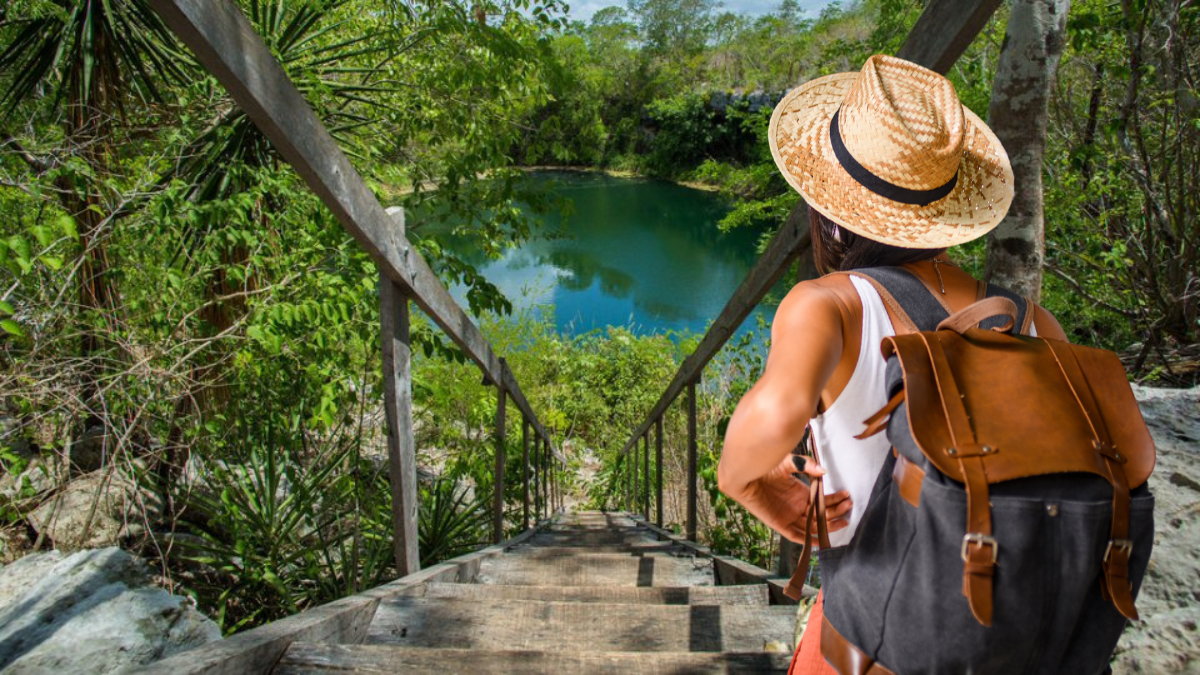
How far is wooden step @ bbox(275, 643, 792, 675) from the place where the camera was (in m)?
1.29

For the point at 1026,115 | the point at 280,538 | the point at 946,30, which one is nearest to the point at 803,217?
the point at 946,30

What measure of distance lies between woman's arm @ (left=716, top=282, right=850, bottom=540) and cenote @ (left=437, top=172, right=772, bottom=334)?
40.3 ft

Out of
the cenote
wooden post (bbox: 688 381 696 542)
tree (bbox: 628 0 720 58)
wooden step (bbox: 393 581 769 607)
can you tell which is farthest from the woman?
tree (bbox: 628 0 720 58)

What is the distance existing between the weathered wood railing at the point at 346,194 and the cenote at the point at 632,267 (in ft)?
36.0

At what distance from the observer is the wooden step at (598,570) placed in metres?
2.62

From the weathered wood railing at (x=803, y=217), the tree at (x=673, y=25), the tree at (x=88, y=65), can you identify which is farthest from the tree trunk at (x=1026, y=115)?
the tree at (x=673, y=25)

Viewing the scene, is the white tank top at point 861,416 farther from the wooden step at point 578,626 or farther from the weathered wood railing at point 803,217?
the wooden step at point 578,626

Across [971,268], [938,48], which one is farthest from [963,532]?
[971,268]

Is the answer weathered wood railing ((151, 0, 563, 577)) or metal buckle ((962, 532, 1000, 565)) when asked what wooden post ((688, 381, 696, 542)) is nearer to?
weathered wood railing ((151, 0, 563, 577))

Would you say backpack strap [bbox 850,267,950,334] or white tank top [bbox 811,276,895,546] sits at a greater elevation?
backpack strap [bbox 850,267,950,334]

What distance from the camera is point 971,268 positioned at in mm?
5941

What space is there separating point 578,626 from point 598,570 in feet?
3.80

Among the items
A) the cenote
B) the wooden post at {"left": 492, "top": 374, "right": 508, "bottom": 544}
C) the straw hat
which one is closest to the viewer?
the straw hat

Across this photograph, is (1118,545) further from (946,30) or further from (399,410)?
(399,410)
